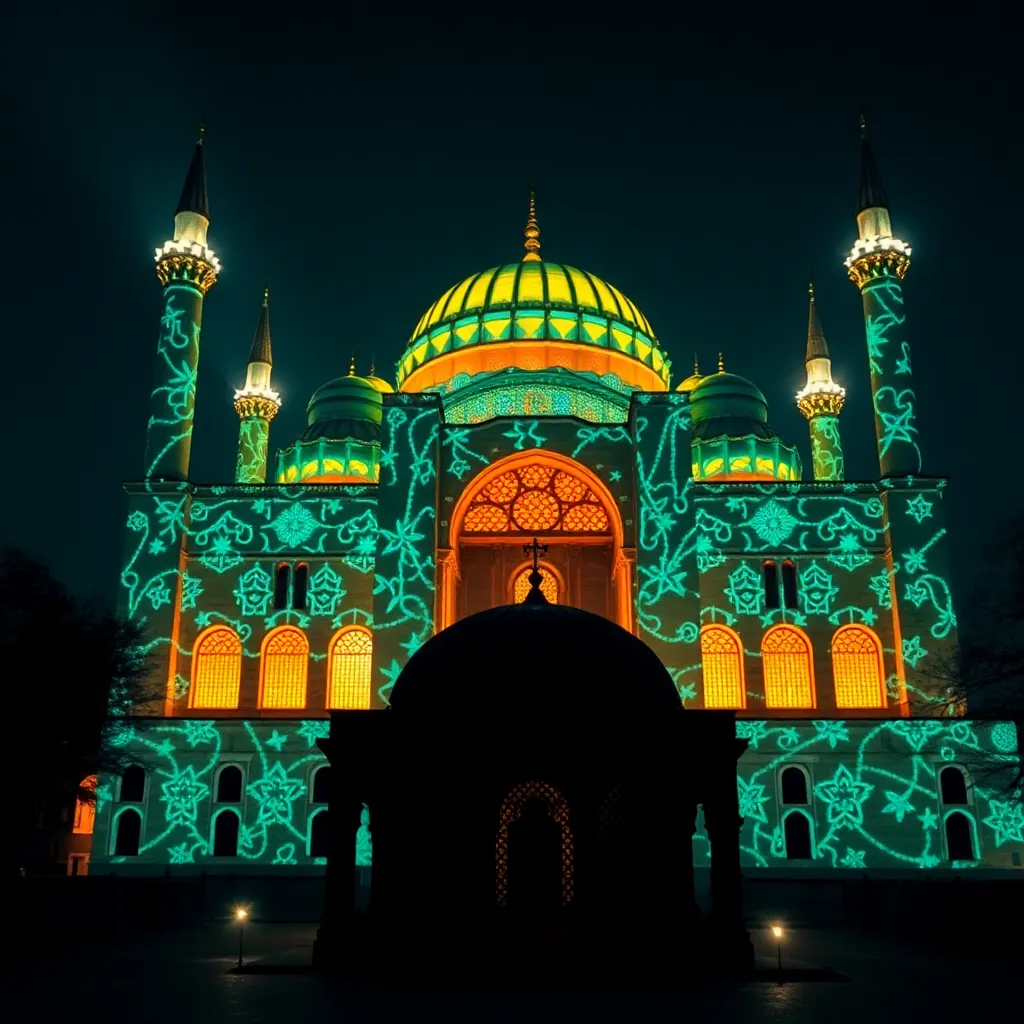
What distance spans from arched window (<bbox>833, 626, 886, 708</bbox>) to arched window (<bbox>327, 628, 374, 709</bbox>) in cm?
1418

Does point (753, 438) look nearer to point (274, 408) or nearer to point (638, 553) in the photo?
point (638, 553)

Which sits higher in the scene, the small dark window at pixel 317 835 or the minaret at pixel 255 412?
the minaret at pixel 255 412

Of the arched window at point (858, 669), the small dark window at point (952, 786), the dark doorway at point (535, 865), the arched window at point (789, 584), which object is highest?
the arched window at point (789, 584)

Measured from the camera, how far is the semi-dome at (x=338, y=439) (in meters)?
44.8

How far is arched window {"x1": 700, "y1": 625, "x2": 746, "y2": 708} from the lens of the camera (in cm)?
3338

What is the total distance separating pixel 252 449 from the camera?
4734 centimetres

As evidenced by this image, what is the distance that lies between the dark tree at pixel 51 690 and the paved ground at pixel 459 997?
939 centimetres

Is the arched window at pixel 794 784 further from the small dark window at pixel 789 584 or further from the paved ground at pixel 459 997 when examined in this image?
the paved ground at pixel 459 997

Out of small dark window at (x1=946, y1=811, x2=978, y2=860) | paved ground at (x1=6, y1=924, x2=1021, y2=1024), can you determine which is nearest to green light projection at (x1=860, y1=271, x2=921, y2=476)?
small dark window at (x1=946, y1=811, x2=978, y2=860)

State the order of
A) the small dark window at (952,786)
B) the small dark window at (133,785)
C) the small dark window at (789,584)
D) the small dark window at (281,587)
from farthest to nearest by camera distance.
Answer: the small dark window at (281,587) → the small dark window at (789,584) → the small dark window at (133,785) → the small dark window at (952,786)

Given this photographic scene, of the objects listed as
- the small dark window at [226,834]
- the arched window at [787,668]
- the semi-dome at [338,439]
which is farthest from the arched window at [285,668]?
the arched window at [787,668]

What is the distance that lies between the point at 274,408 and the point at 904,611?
2856 cm

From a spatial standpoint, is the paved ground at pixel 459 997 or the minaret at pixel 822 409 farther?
the minaret at pixel 822 409

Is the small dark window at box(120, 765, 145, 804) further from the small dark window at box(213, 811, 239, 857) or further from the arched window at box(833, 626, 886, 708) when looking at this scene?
the arched window at box(833, 626, 886, 708)
